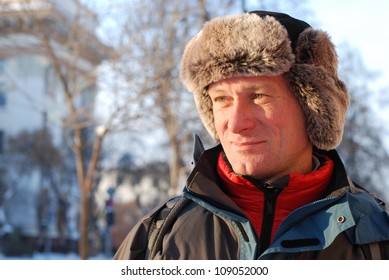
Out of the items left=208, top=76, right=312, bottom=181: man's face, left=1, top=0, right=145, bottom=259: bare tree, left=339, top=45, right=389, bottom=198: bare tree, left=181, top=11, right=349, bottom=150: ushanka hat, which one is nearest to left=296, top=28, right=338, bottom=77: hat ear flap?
left=181, top=11, right=349, bottom=150: ushanka hat

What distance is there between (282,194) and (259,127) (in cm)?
24

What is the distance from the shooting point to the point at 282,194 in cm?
210

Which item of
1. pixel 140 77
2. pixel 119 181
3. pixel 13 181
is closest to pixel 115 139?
pixel 119 181

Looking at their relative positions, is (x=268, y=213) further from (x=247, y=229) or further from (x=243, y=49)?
(x=243, y=49)

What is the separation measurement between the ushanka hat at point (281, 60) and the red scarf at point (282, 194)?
195 millimetres

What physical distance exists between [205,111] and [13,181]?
105ft

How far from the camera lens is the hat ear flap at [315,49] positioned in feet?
7.40

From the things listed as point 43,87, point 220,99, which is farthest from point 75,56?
point 43,87

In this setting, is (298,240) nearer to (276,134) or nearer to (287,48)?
(276,134)

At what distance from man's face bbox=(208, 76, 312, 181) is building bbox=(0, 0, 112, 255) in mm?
10507

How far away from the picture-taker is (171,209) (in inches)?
85.8

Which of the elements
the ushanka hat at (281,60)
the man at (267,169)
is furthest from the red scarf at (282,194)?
the ushanka hat at (281,60)

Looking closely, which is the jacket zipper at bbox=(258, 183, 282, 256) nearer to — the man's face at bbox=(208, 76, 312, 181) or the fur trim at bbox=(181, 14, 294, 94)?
the man's face at bbox=(208, 76, 312, 181)

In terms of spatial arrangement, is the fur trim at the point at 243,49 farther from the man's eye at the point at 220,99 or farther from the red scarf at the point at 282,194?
the red scarf at the point at 282,194
